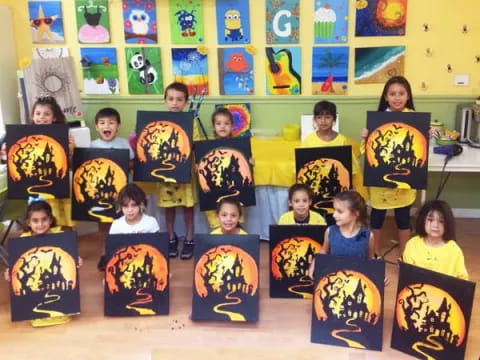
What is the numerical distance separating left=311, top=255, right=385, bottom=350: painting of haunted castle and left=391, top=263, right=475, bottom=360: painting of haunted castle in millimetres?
90

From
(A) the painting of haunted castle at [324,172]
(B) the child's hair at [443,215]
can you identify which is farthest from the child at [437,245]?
(A) the painting of haunted castle at [324,172]

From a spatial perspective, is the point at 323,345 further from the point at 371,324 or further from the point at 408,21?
the point at 408,21

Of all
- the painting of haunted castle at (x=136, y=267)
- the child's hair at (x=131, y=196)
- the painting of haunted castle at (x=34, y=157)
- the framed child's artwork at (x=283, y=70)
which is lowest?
the painting of haunted castle at (x=136, y=267)

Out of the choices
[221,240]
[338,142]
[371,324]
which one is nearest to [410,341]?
[371,324]

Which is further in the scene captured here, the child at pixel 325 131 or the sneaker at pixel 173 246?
the sneaker at pixel 173 246

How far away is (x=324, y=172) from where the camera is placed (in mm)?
2926

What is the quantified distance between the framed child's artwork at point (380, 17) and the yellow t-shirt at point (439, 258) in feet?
5.27

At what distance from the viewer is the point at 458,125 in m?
3.54

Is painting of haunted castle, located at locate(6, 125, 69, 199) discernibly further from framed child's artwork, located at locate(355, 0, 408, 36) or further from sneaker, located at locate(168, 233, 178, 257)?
framed child's artwork, located at locate(355, 0, 408, 36)

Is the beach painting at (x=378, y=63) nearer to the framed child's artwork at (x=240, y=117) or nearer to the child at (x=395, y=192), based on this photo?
the child at (x=395, y=192)

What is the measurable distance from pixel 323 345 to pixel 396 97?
4.37 feet

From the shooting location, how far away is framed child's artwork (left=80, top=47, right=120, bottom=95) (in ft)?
12.2

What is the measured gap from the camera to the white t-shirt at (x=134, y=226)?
2750 mm

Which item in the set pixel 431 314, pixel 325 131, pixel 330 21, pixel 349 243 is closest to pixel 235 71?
pixel 330 21
